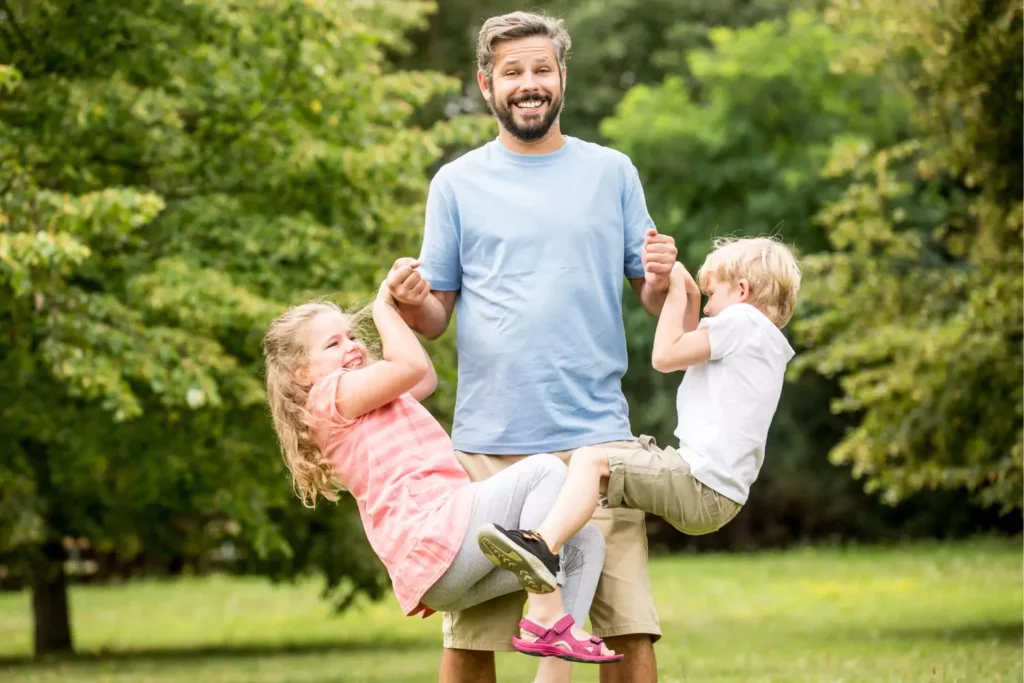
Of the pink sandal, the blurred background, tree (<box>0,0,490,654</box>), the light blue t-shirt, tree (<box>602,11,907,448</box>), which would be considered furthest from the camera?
tree (<box>602,11,907,448</box>)

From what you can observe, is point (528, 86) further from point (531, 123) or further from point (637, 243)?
point (637, 243)

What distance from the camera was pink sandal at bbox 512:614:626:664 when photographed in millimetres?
4051

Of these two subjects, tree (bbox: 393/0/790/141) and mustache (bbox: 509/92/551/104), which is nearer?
mustache (bbox: 509/92/551/104)

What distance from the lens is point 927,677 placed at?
7.82 meters

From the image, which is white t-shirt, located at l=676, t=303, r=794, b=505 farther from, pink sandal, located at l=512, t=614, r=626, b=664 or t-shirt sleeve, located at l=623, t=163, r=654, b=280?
pink sandal, located at l=512, t=614, r=626, b=664

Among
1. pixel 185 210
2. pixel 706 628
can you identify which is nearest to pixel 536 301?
pixel 185 210

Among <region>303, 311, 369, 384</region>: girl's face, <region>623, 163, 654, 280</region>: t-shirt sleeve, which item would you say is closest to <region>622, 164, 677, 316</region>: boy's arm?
<region>623, 163, 654, 280</region>: t-shirt sleeve

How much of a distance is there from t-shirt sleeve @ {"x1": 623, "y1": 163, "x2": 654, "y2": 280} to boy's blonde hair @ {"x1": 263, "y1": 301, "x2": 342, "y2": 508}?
937 mm

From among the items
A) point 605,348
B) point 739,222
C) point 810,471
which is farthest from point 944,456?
point 810,471

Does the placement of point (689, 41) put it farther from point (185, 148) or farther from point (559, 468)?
point (559, 468)

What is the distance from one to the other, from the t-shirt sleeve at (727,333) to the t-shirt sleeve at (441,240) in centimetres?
81

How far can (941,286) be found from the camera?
1422 centimetres

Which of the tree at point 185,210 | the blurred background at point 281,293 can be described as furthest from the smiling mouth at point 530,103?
the tree at point 185,210

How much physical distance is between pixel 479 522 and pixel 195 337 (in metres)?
7.30
